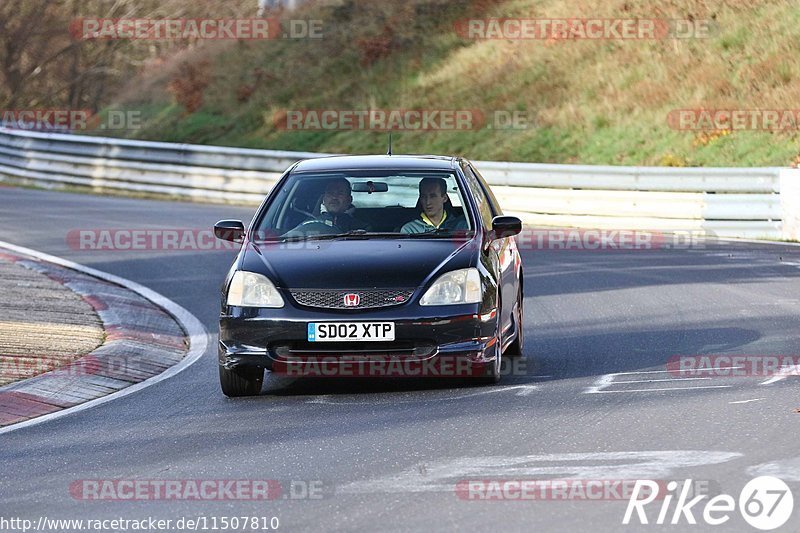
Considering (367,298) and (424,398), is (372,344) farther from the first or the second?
(424,398)

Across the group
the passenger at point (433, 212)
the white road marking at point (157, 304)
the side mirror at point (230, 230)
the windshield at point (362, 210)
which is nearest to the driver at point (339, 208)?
the windshield at point (362, 210)

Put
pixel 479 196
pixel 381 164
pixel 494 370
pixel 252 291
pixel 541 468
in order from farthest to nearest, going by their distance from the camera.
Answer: pixel 479 196
pixel 381 164
pixel 494 370
pixel 252 291
pixel 541 468

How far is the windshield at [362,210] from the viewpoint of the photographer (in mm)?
10258

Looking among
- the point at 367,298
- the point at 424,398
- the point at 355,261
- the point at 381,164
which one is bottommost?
the point at 424,398

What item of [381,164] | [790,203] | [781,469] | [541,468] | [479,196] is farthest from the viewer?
[790,203]

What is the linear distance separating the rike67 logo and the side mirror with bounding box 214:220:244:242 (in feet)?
15.4

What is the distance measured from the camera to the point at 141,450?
7.91 m

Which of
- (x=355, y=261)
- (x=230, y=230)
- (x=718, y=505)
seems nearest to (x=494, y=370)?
(x=355, y=261)

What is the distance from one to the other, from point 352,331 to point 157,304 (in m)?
5.86

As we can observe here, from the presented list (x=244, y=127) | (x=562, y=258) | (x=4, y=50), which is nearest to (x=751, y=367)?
(x=562, y=258)

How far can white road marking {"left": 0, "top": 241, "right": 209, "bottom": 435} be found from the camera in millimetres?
9508

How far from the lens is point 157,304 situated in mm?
14688

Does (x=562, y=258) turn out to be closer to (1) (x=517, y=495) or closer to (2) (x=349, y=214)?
(2) (x=349, y=214)

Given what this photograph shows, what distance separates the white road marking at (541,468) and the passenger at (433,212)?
3193 millimetres
